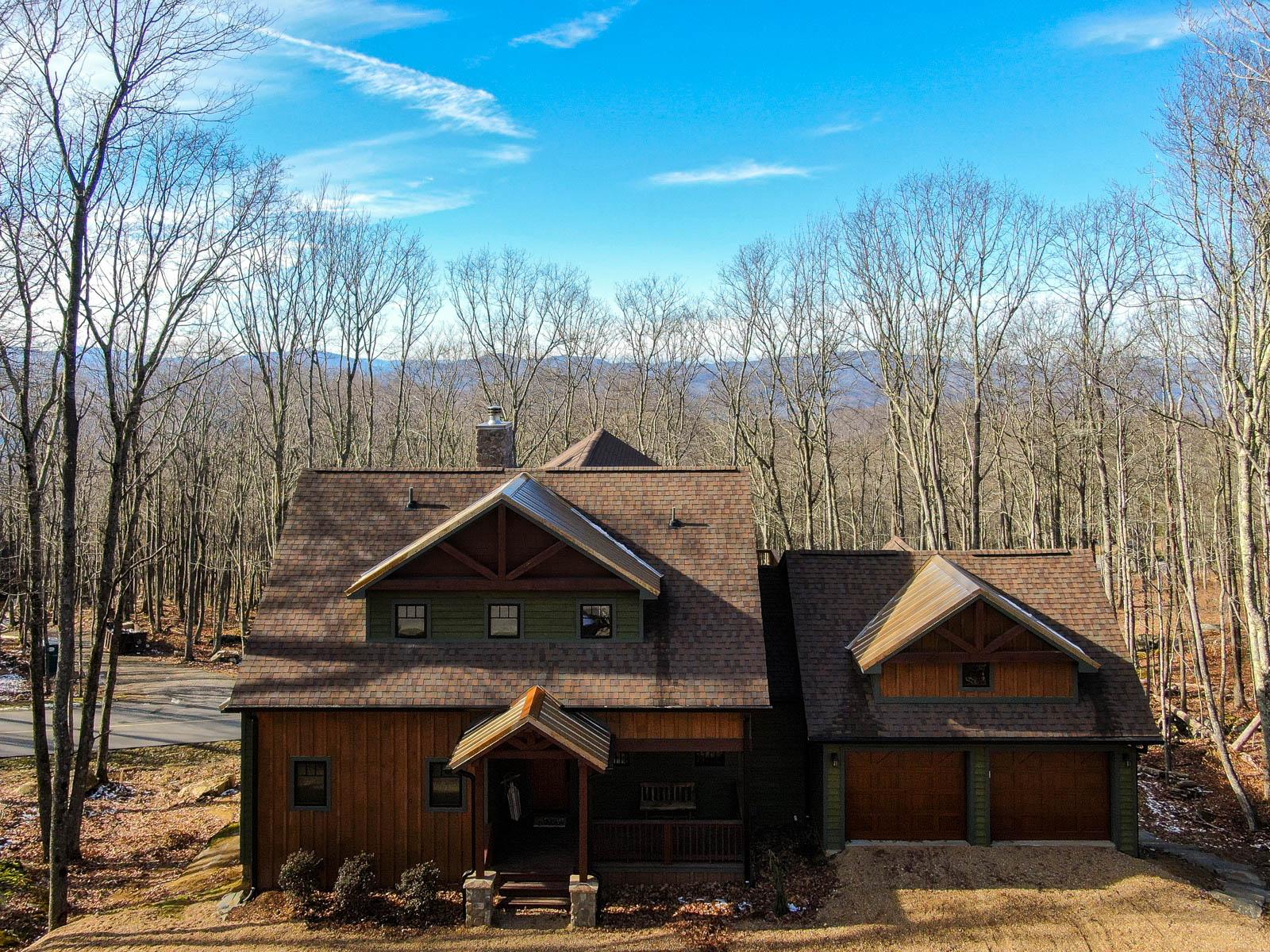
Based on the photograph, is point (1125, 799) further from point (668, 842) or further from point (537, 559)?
point (537, 559)

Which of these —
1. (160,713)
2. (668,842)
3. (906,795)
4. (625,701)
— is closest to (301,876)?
(625,701)

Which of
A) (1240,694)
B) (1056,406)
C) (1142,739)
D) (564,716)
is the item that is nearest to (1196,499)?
(1056,406)

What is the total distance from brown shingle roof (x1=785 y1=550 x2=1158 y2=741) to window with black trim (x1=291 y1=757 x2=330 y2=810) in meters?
7.73

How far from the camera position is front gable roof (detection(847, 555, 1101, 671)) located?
13.5 m

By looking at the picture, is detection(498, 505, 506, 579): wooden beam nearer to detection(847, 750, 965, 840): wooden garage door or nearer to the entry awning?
the entry awning

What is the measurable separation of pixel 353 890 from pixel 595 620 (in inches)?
205

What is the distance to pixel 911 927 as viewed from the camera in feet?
37.7

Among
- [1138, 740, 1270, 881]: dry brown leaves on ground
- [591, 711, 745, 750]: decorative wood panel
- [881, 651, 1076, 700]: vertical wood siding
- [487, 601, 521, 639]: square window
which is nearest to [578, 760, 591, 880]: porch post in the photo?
[591, 711, 745, 750]: decorative wood panel

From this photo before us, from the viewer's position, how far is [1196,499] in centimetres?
3167

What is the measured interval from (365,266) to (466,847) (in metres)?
21.8

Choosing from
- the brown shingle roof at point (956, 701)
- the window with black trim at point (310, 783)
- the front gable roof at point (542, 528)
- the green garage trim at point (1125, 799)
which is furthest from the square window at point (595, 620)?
the green garage trim at point (1125, 799)

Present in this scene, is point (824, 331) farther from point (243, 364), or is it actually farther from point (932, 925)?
point (243, 364)

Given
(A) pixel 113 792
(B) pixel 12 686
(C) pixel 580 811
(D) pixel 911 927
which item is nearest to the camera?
(D) pixel 911 927

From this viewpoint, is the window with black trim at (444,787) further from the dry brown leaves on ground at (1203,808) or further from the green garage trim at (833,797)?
the dry brown leaves on ground at (1203,808)
